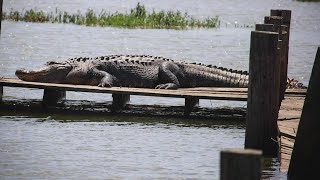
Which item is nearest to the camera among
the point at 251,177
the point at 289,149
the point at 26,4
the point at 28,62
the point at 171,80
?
the point at 251,177

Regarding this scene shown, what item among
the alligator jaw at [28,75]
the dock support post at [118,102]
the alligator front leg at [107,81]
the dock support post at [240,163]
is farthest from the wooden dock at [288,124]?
the dock support post at [240,163]

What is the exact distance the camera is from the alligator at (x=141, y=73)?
56.6ft

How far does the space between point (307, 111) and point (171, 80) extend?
8008 mm

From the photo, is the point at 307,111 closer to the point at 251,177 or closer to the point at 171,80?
the point at 251,177

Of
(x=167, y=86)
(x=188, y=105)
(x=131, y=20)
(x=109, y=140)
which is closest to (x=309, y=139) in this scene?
(x=109, y=140)

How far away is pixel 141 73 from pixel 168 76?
45 cm

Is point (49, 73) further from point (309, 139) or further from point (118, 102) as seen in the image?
point (309, 139)

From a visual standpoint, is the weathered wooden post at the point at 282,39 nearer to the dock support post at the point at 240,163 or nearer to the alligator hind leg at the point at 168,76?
the alligator hind leg at the point at 168,76

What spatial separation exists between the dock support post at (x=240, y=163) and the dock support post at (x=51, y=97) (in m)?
10.7

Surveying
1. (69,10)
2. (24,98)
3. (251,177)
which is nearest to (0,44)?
(24,98)

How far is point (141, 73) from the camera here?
17.5 meters

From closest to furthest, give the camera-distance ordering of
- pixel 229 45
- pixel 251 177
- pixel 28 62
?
pixel 251 177 < pixel 28 62 < pixel 229 45

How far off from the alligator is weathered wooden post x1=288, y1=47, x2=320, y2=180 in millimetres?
7294

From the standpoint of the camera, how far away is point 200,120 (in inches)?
635
